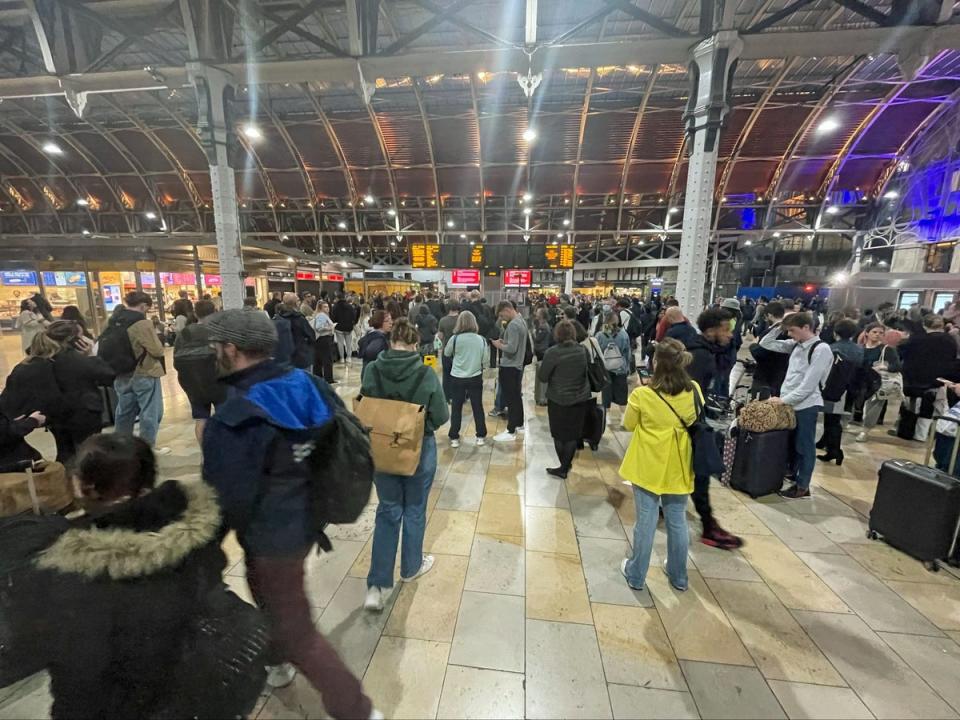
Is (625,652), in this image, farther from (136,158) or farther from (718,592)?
(136,158)

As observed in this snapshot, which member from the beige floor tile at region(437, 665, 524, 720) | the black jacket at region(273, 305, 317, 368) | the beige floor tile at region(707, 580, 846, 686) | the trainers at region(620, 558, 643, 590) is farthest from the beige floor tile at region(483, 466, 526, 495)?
the black jacket at region(273, 305, 317, 368)

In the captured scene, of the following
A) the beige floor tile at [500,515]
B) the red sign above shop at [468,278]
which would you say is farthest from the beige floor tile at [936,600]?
the red sign above shop at [468,278]

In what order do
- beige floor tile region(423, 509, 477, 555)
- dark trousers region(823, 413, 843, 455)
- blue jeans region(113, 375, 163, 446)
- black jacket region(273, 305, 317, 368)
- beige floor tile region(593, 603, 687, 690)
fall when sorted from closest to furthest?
beige floor tile region(593, 603, 687, 690)
beige floor tile region(423, 509, 477, 555)
blue jeans region(113, 375, 163, 446)
dark trousers region(823, 413, 843, 455)
black jacket region(273, 305, 317, 368)

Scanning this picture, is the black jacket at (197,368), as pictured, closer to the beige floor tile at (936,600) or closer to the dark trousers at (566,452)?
the dark trousers at (566,452)

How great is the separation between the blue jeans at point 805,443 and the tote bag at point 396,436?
3.71 meters

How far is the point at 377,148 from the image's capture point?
59.2 ft

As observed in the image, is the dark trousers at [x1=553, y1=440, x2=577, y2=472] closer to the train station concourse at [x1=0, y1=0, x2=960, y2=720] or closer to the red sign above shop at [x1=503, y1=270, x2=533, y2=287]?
the train station concourse at [x1=0, y1=0, x2=960, y2=720]

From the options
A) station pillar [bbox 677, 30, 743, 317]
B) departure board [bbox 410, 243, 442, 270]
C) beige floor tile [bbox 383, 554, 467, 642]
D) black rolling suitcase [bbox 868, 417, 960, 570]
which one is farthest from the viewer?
departure board [bbox 410, 243, 442, 270]

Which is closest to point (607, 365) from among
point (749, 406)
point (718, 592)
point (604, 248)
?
point (749, 406)

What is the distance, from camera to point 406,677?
2.03 metres

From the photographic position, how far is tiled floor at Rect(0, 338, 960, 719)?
195cm

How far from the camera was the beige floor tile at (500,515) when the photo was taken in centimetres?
331

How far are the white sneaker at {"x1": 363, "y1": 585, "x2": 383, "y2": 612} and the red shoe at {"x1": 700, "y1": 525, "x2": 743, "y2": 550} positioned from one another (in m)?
2.55

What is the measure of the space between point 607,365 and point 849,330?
109 inches
